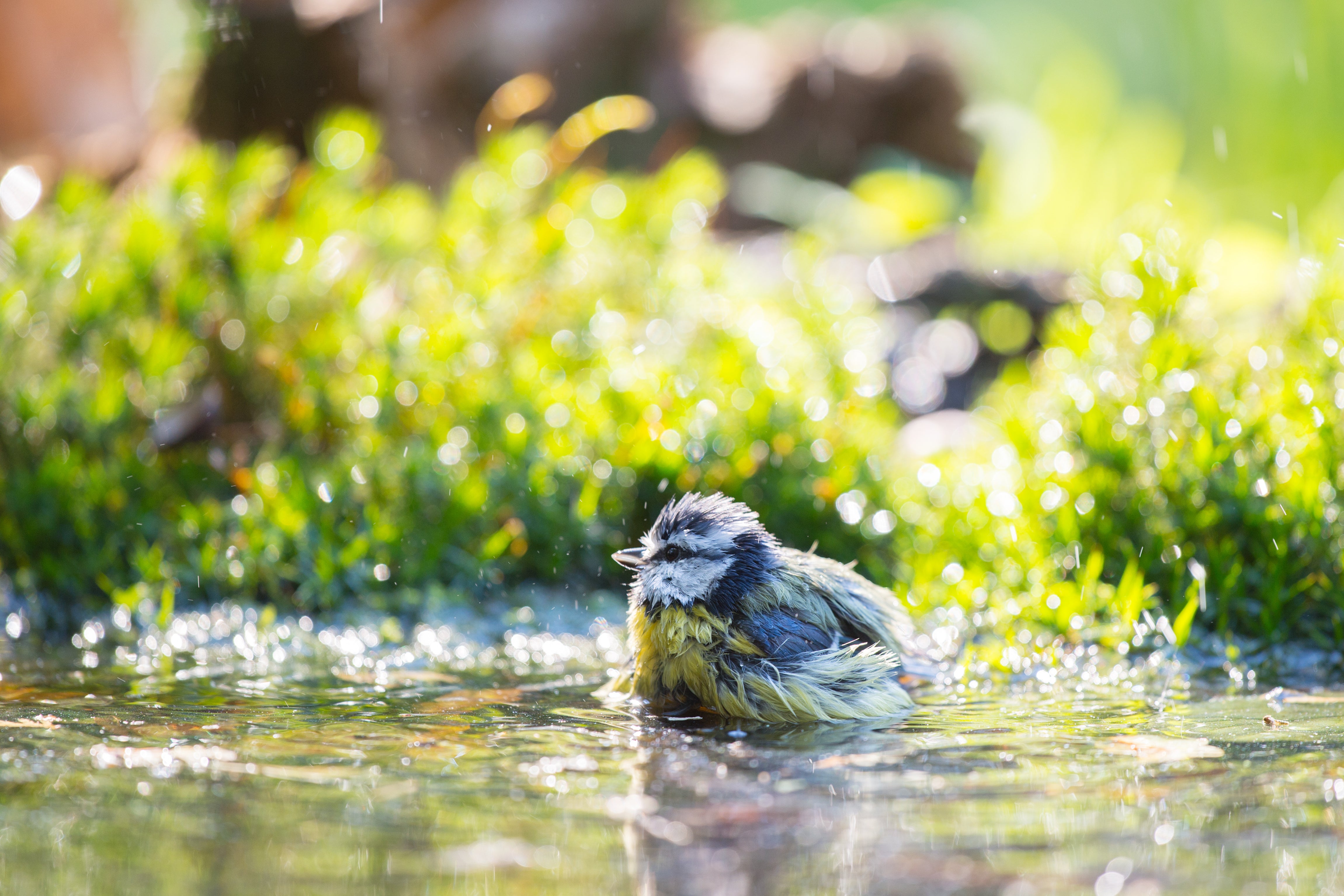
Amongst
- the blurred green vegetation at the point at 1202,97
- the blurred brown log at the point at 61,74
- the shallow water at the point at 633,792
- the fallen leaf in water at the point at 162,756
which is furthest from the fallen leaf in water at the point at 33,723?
the blurred brown log at the point at 61,74

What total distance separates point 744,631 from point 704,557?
0.28 meters

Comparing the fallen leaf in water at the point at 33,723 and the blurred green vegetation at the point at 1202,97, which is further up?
the blurred green vegetation at the point at 1202,97

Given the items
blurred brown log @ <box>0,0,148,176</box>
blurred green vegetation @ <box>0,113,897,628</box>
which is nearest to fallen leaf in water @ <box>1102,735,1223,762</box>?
blurred green vegetation @ <box>0,113,897,628</box>

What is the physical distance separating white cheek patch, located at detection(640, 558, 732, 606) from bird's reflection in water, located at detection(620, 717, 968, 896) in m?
0.40

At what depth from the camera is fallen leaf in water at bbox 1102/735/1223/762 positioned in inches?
126

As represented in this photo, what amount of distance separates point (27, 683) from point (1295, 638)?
15.2ft

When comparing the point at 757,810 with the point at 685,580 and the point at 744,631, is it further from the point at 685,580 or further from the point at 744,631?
the point at 685,580

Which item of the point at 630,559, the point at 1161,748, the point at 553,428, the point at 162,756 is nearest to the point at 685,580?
the point at 630,559

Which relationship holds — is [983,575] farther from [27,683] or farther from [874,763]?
[27,683]

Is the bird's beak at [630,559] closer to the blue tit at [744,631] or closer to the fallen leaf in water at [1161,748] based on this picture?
the blue tit at [744,631]

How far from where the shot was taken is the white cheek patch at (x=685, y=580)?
150 inches

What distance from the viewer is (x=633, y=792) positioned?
2857 mm

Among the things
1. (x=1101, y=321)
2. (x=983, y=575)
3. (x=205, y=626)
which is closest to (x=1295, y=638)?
(x=983, y=575)

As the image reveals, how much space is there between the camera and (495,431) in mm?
5609
